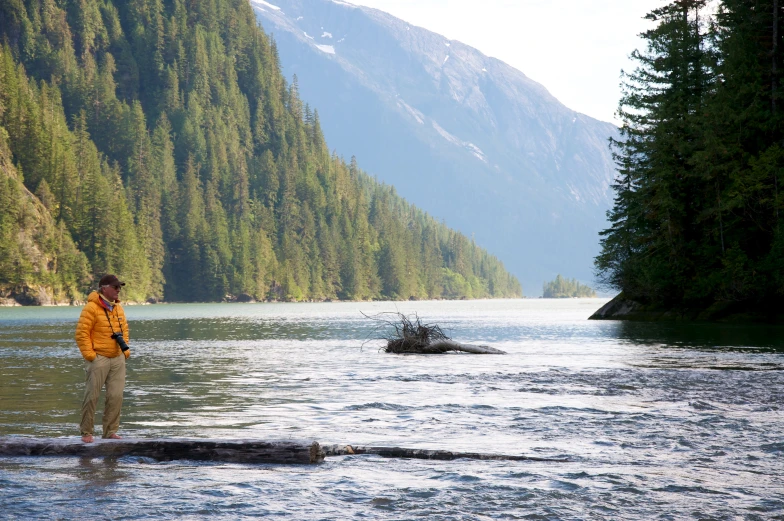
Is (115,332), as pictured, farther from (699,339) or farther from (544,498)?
(699,339)

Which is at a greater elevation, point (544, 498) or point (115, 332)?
point (115, 332)

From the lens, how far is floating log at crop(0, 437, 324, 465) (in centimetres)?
1231

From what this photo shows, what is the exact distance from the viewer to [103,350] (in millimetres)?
13594

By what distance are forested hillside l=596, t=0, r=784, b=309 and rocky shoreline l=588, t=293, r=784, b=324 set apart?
423 mm

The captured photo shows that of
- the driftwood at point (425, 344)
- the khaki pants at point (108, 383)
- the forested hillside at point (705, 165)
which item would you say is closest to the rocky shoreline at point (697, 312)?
the forested hillside at point (705, 165)

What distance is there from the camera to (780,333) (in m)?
44.3

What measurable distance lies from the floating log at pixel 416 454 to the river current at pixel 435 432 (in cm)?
24

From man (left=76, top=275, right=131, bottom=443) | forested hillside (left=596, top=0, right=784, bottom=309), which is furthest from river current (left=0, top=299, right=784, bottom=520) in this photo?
forested hillside (left=596, top=0, right=784, bottom=309)

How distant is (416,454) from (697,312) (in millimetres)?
53099

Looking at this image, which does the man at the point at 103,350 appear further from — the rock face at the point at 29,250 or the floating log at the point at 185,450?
the rock face at the point at 29,250

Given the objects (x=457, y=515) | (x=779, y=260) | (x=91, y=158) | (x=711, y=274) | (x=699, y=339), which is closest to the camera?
(x=457, y=515)

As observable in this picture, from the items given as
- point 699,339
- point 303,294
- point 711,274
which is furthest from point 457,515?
point 303,294

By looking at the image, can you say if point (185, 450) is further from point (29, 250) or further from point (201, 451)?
point (29, 250)

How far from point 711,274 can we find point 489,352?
2616cm
